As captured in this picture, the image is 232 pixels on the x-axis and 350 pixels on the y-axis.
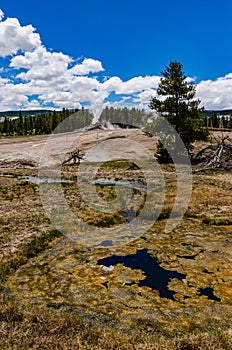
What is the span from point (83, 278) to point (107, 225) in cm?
703

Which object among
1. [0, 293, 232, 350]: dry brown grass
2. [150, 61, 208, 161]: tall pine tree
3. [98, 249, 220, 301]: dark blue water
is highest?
[150, 61, 208, 161]: tall pine tree

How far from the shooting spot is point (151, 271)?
11891 millimetres

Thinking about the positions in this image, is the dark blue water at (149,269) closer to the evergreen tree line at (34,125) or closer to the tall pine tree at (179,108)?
the tall pine tree at (179,108)

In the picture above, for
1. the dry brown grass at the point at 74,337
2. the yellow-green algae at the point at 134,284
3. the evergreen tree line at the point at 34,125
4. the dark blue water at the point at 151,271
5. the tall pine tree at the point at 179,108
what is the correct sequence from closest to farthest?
the dry brown grass at the point at 74,337 → the yellow-green algae at the point at 134,284 → the dark blue water at the point at 151,271 → the tall pine tree at the point at 179,108 → the evergreen tree line at the point at 34,125

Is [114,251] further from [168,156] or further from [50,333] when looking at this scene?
[168,156]

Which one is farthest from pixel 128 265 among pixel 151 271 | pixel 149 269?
pixel 151 271

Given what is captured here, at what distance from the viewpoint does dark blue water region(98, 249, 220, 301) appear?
1026 centimetres

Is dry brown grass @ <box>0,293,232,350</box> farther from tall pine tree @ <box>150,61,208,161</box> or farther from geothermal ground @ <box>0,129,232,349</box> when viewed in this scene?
tall pine tree @ <box>150,61,208,161</box>

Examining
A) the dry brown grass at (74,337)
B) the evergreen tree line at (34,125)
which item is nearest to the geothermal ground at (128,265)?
the dry brown grass at (74,337)

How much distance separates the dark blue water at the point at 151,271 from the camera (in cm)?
1026

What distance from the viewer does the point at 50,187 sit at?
96.9 feet

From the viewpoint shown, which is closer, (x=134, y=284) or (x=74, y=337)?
(x=74, y=337)

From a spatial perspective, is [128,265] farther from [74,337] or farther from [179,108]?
[179,108]

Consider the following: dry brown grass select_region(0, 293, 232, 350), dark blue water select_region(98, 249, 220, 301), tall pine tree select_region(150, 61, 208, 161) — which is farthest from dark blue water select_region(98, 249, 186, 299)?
tall pine tree select_region(150, 61, 208, 161)
